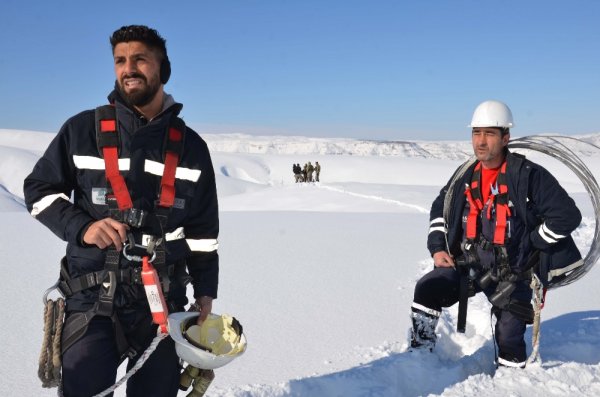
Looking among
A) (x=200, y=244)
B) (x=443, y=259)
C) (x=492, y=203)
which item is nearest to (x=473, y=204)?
(x=492, y=203)

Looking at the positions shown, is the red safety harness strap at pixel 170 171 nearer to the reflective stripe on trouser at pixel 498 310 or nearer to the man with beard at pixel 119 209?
the man with beard at pixel 119 209

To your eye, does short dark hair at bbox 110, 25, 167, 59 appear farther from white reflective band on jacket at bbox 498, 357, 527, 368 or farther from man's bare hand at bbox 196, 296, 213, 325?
white reflective band on jacket at bbox 498, 357, 527, 368

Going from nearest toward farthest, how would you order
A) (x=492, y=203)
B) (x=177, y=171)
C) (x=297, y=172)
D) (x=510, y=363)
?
(x=177, y=171), (x=510, y=363), (x=492, y=203), (x=297, y=172)

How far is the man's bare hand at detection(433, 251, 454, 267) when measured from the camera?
149 inches

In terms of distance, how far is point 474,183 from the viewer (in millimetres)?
3760

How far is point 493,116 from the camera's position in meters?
3.68

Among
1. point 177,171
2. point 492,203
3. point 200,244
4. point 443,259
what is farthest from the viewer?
point 443,259

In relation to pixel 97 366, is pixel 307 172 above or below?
below

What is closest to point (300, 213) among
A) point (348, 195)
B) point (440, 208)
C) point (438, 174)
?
point (348, 195)

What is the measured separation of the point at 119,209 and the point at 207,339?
0.70m

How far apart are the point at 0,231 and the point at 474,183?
25.5 ft

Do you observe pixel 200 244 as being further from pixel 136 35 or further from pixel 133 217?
pixel 136 35

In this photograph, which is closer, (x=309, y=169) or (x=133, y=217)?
(x=133, y=217)

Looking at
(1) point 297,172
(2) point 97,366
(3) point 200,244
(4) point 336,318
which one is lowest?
(1) point 297,172
